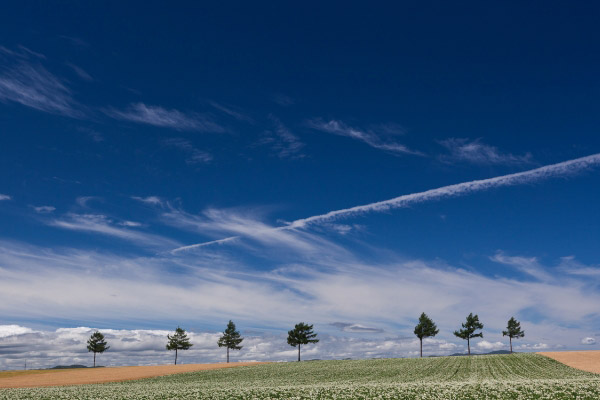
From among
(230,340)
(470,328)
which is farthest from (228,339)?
(470,328)

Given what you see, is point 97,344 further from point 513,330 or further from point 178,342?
point 513,330

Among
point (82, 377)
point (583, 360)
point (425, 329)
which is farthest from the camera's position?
point (425, 329)

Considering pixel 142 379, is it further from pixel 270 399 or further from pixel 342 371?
pixel 270 399

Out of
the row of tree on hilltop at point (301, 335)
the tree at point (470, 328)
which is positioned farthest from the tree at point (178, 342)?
the tree at point (470, 328)

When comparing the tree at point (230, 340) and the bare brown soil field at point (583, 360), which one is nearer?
the bare brown soil field at point (583, 360)

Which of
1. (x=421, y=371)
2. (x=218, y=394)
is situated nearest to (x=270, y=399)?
(x=218, y=394)

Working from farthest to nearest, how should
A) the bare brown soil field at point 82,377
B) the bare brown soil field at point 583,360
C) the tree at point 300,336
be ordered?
the tree at point 300,336 < the bare brown soil field at point 82,377 < the bare brown soil field at point 583,360

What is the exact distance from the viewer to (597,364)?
69.3 meters

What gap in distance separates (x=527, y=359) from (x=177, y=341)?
3124 inches

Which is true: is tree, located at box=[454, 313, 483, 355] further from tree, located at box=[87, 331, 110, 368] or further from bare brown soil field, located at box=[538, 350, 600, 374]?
tree, located at box=[87, 331, 110, 368]

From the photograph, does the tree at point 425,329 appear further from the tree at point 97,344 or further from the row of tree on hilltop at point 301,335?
the tree at point 97,344

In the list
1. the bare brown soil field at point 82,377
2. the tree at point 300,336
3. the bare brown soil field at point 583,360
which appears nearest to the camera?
the bare brown soil field at point 583,360

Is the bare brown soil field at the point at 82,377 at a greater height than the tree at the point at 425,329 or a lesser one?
lesser

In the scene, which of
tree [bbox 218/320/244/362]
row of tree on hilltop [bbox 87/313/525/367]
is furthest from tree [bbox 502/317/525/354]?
tree [bbox 218/320/244/362]
